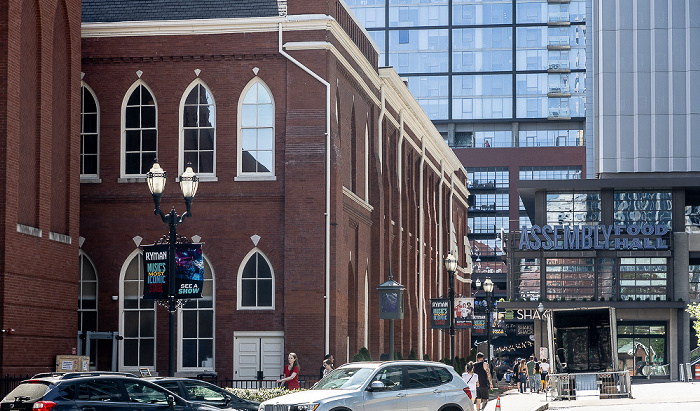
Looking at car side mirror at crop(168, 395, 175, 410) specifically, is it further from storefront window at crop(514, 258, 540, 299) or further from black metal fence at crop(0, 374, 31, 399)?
storefront window at crop(514, 258, 540, 299)

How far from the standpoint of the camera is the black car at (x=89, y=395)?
18.1 metres

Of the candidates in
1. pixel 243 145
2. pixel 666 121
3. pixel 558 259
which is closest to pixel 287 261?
pixel 243 145

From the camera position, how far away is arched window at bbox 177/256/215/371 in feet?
109

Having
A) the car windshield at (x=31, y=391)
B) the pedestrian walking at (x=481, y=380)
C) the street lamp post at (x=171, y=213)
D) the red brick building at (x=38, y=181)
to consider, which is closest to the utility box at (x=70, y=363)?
the red brick building at (x=38, y=181)

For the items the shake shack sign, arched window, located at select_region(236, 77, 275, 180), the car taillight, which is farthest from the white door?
the shake shack sign

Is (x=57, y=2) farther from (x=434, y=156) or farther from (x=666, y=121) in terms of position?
(x=666, y=121)

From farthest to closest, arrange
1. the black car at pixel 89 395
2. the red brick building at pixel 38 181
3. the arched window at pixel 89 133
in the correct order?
the arched window at pixel 89 133 → the red brick building at pixel 38 181 → the black car at pixel 89 395

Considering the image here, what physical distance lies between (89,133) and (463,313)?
17107 millimetres

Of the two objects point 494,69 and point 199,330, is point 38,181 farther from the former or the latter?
point 494,69

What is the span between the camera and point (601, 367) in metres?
38.2

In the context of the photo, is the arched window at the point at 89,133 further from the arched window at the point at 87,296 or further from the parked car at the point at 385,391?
the parked car at the point at 385,391

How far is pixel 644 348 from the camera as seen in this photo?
240ft

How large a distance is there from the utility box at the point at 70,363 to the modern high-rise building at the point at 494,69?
106800mm

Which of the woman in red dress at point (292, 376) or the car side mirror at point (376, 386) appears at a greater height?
the car side mirror at point (376, 386)
